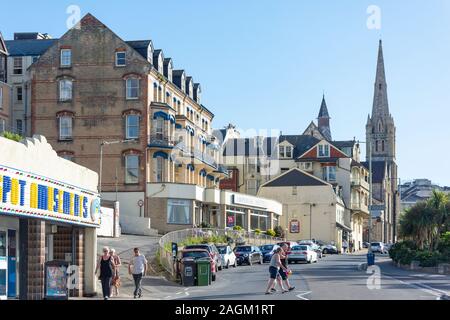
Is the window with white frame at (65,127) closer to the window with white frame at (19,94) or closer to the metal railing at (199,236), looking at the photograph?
Result: the window with white frame at (19,94)

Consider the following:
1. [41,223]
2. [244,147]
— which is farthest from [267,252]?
[244,147]

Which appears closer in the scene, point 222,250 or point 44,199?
point 44,199

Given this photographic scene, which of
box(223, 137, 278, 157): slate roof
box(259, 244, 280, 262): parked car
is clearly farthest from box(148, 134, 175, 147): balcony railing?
box(223, 137, 278, 157): slate roof

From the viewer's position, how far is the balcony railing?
66625mm

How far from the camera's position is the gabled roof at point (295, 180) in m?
93.9

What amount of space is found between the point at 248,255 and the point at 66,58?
83.2ft

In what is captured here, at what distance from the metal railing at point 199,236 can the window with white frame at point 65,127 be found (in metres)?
14.6

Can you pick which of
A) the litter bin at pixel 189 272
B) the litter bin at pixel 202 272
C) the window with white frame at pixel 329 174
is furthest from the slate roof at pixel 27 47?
the litter bin at pixel 202 272

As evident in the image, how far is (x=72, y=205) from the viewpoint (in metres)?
25.5

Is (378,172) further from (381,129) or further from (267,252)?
(267,252)

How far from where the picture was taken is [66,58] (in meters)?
66.8

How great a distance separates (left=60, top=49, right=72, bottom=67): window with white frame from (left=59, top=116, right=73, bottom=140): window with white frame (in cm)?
427

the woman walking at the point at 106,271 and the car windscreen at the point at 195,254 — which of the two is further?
the car windscreen at the point at 195,254
